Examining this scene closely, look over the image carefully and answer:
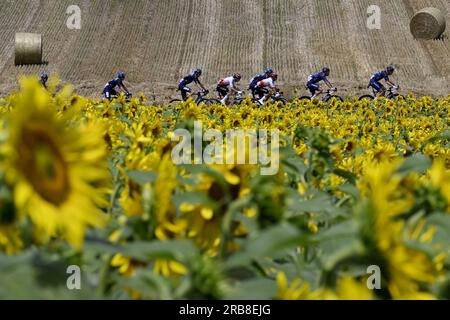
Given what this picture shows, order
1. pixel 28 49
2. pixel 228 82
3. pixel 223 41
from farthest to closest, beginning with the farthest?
pixel 223 41, pixel 28 49, pixel 228 82

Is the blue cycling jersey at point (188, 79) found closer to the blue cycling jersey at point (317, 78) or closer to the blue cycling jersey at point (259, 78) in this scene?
the blue cycling jersey at point (259, 78)

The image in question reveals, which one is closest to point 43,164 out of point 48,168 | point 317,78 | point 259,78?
point 48,168

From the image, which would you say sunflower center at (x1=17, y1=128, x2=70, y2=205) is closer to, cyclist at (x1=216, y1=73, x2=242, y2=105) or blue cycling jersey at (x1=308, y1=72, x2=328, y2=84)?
cyclist at (x1=216, y1=73, x2=242, y2=105)

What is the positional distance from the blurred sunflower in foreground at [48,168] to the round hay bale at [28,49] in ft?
63.8

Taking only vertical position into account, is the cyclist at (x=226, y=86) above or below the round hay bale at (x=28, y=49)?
below

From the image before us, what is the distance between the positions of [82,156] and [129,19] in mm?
22938

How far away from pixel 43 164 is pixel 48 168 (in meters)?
0.01

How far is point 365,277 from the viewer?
137 cm

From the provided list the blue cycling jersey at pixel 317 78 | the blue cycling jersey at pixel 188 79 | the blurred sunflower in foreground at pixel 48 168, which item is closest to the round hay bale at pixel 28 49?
the blue cycling jersey at pixel 188 79

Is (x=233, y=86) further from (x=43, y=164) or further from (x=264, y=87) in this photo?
(x=43, y=164)

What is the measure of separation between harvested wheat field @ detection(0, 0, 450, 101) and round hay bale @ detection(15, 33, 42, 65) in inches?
9.2

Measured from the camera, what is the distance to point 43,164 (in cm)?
97

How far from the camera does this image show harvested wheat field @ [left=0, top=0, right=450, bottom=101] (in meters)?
20.0

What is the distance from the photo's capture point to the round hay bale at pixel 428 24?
72.0 feet
